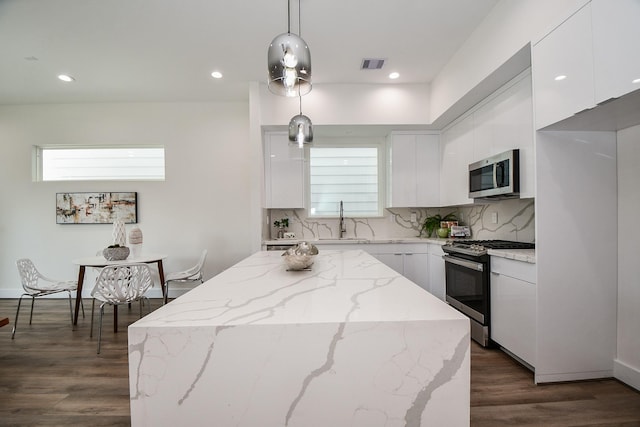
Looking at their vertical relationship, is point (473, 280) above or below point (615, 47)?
below

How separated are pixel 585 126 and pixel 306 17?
85.1 inches

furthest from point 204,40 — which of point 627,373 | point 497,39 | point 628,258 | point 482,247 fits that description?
point 627,373

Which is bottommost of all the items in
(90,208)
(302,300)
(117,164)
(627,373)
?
(627,373)

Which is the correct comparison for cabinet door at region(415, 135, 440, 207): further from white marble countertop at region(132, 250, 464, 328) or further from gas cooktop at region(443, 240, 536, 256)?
white marble countertop at region(132, 250, 464, 328)

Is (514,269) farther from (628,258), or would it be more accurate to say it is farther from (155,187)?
(155,187)

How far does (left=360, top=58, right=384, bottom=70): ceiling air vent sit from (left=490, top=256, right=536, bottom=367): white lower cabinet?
88.4 inches

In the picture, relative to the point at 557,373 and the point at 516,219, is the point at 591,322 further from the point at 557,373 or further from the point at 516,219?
the point at 516,219

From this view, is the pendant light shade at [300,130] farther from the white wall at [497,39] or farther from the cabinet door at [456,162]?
the cabinet door at [456,162]

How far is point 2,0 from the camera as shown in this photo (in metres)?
2.33

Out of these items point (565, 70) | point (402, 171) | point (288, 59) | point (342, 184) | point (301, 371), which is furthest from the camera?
point (342, 184)

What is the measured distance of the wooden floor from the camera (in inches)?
67.7

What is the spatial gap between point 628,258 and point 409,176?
7.69ft

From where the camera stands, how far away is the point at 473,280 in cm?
271

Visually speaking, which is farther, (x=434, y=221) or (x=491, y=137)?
(x=434, y=221)
